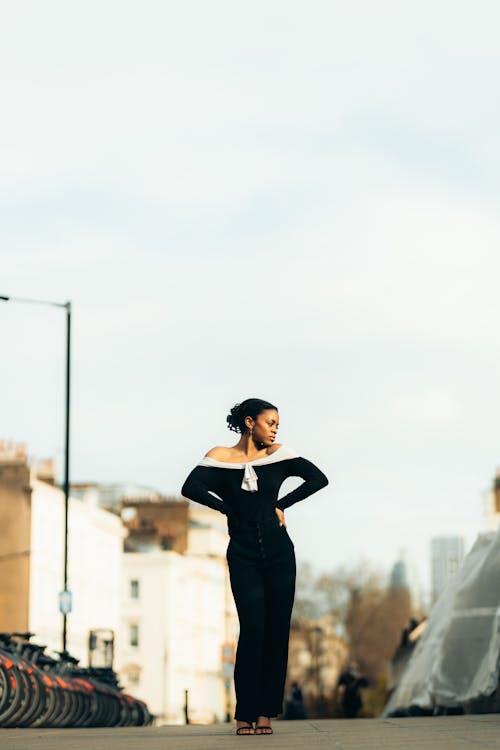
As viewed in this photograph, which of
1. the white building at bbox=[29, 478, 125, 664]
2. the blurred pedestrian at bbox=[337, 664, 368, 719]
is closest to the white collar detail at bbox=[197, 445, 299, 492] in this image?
the blurred pedestrian at bbox=[337, 664, 368, 719]

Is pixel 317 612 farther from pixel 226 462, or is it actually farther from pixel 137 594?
pixel 226 462

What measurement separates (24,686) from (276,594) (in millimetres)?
9893

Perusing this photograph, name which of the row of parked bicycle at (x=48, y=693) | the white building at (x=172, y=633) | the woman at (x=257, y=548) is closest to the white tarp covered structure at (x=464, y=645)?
the row of parked bicycle at (x=48, y=693)

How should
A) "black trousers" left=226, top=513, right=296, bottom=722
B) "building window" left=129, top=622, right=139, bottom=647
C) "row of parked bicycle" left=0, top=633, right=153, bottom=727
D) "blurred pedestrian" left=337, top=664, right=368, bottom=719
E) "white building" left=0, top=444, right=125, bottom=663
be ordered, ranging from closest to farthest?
"black trousers" left=226, top=513, right=296, bottom=722
"row of parked bicycle" left=0, top=633, right=153, bottom=727
"blurred pedestrian" left=337, top=664, right=368, bottom=719
"white building" left=0, top=444, right=125, bottom=663
"building window" left=129, top=622, right=139, bottom=647

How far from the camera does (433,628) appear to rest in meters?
22.4

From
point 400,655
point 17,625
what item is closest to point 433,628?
point 400,655

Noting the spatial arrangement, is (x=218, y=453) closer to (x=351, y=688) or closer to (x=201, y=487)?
(x=201, y=487)

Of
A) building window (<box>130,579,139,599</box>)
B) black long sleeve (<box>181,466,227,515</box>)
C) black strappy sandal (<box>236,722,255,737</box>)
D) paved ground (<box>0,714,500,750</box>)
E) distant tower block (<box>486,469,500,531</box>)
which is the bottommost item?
paved ground (<box>0,714,500,750</box>)

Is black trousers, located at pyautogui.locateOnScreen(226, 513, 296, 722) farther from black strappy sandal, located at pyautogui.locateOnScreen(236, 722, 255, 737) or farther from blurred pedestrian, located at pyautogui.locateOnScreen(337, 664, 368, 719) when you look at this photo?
blurred pedestrian, located at pyautogui.locateOnScreen(337, 664, 368, 719)

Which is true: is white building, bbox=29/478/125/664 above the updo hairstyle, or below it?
above

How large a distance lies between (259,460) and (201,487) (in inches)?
14.4

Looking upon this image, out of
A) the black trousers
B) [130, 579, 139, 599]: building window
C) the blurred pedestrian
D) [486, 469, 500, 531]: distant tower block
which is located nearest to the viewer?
the black trousers

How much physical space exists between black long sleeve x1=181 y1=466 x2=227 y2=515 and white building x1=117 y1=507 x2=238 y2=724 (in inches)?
4020

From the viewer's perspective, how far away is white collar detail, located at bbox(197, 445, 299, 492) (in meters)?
10.5
